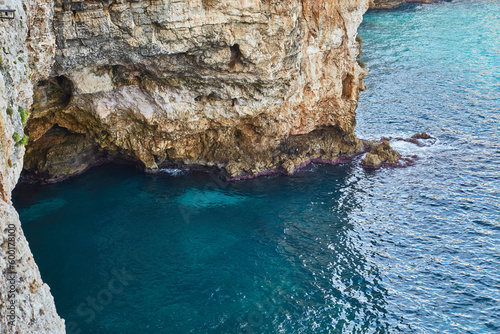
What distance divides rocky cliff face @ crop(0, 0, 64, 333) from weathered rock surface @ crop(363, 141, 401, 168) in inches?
1092

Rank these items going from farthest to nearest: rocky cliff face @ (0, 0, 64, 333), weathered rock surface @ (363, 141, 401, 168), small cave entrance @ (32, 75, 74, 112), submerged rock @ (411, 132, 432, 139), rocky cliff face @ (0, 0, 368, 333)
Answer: submerged rock @ (411, 132, 432, 139) → weathered rock surface @ (363, 141, 401, 168) → small cave entrance @ (32, 75, 74, 112) → rocky cliff face @ (0, 0, 368, 333) → rocky cliff face @ (0, 0, 64, 333)

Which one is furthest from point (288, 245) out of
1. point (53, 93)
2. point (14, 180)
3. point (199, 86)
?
point (53, 93)

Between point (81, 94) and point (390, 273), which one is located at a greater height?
point (81, 94)

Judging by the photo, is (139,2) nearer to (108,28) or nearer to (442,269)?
(108,28)

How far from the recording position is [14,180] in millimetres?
17266

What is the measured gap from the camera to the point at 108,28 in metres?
27.6

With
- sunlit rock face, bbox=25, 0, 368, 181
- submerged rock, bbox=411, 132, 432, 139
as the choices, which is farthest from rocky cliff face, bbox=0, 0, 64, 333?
submerged rock, bbox=411, 132, 432, 139

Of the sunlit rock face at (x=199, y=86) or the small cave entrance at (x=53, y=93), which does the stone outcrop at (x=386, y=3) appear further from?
the small cave entrance at (x=53, y=93)

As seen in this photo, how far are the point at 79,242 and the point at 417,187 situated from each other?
25.7m

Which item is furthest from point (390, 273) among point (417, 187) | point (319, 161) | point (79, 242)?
point (79, 242)

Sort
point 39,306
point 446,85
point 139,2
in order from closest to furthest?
point 39,306 < point 139,2 < point 446,85

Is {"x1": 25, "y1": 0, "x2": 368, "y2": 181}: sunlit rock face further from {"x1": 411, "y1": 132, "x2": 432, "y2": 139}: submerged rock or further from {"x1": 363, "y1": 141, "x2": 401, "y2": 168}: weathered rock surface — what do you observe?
{"x1": 411, "y1": 132, "x2": 432, "y2": 139}: submerged rock

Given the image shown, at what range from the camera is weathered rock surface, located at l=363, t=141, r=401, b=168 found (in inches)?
1601

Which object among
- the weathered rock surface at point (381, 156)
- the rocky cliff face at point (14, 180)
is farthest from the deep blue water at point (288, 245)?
the rocky cliff face at point (14, 180)
